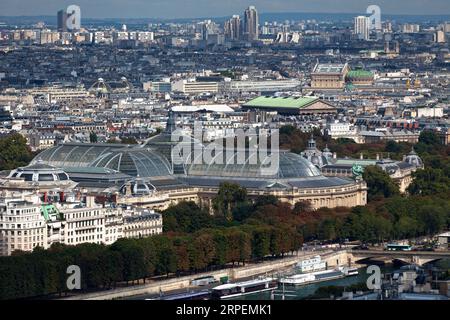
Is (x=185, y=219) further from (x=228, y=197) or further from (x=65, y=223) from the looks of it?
(x=65, y=223)

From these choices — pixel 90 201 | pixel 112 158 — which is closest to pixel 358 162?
pixel 112 158

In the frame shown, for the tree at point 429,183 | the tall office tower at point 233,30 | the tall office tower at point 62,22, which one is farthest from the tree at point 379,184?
the tall office tower at point 233,30

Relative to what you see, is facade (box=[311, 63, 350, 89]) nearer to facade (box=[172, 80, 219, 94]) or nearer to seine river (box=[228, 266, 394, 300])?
facade (box=[172, 80, 219, 94])

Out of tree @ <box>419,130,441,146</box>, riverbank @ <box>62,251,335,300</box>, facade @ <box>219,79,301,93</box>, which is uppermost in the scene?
riverbank @ <box>62,251,335,300</box>

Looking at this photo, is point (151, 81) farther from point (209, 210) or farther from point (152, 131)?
point (209, 210)

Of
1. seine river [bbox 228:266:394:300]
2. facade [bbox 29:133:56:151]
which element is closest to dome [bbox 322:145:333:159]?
facade [bbox 29:133:56:151]

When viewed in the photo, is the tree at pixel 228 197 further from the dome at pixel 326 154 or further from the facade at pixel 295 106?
the facade at pixel 295 106
